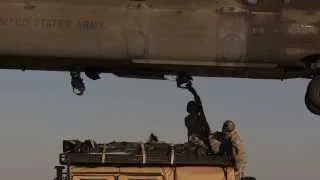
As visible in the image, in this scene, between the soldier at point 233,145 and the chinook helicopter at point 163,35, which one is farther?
the chinook helicopter at point 163,35

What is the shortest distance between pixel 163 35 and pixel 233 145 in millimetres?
2361

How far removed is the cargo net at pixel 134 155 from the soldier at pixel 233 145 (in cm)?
15

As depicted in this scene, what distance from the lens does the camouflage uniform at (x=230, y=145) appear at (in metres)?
8.32

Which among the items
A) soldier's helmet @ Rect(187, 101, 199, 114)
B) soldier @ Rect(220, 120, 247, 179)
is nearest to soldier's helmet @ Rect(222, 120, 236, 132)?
soldier @ Rect(220, 120, 247, 179)

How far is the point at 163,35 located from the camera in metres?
10.2

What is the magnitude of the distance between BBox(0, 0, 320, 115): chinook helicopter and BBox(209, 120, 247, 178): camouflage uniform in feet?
5.89

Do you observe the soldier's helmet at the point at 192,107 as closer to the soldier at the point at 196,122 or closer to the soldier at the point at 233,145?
the soldier at the point at 196,122

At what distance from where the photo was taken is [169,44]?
1020 centimetres

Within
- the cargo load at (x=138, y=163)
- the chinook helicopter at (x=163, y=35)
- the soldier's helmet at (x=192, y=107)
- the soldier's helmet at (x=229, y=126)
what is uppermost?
the chinook helicopter at (x=163, y=35)

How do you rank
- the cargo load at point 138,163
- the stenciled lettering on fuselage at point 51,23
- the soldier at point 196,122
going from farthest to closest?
the stenciled lettering on fuselage at point 51,23, the soldier at point 196,122, the cargo load at point 138,163

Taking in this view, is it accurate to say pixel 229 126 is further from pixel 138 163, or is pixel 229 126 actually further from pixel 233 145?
pixel 138 163

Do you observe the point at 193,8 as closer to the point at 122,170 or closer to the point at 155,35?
the point at 155,35

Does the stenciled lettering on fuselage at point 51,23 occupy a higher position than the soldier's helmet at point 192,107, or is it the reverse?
the stenciled lettering on fuselage at point 51,23

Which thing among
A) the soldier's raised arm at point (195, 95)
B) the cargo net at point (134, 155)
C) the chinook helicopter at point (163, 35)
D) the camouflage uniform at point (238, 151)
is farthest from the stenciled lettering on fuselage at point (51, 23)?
the camouflage uniform at point (238, 151)
